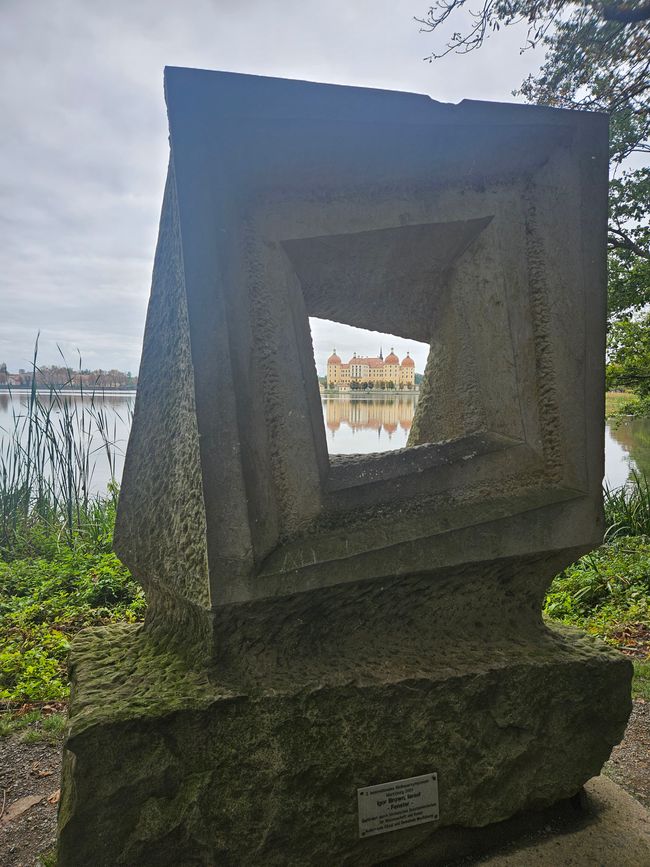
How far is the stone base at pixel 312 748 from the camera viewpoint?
4.35 feet

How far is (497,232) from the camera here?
1656 millimetres

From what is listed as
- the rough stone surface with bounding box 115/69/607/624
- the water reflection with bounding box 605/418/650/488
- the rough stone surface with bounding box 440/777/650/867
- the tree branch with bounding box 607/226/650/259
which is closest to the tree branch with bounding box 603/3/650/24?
the tree branch with bounding box 607/226/650/259

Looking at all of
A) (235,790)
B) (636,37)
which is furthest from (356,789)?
(636,37)

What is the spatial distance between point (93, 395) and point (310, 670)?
4.00 metres

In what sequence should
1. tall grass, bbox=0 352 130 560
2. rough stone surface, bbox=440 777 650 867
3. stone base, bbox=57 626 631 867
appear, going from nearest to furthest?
stone base, bbox=57 626 631 867, rough stone surface, bbox=440 777 650 867, tall grass, bbox=0 352 130 560

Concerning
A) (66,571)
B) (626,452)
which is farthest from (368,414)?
(626,452)

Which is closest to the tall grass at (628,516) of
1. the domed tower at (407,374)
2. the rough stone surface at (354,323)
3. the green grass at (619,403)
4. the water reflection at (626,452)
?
the green grass at (619,403)

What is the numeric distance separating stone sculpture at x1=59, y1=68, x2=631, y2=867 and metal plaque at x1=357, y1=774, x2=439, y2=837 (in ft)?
0.04

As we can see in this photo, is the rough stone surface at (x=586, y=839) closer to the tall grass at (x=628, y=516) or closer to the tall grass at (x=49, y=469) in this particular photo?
the tall grass at (x=49, y=469)

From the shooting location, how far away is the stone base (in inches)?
52.2

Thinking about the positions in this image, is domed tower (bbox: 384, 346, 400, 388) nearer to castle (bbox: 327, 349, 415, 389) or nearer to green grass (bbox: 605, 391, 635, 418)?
castle (bbox: 327, 349, 415, 389)

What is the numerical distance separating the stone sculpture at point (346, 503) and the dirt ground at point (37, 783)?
0.54 m

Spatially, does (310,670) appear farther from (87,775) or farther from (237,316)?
(237,316)

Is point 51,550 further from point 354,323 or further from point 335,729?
point 335,729
